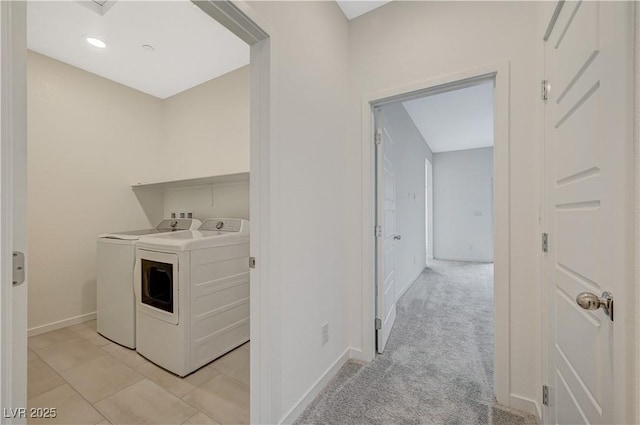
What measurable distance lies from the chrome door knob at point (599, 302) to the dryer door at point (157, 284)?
2.10 m

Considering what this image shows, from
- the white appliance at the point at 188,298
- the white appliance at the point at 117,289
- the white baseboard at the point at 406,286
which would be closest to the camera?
the white appliance at the point at 188,298

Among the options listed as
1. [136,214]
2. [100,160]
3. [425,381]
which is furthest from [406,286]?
[100,160]

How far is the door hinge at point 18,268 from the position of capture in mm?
599

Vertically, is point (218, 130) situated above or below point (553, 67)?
above

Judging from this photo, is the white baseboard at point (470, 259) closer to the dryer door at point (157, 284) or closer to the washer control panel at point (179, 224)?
the washer control panel at point (179, 224)

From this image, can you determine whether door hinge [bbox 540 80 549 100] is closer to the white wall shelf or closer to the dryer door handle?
the white wall shelf

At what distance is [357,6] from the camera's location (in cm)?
193

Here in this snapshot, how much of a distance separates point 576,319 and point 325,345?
51.6 inches

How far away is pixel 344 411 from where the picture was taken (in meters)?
1.48

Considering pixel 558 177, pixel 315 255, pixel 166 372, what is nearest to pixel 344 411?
pixel 315 255

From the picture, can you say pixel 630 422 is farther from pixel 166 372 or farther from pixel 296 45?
pixel 166 372

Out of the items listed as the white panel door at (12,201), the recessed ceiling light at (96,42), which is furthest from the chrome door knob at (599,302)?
the recessed ceiling light at (96,42)

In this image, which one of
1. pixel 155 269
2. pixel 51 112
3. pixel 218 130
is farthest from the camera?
pixel 218 130

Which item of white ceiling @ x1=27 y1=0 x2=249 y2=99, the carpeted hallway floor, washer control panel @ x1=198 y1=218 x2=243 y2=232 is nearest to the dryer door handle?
washer control panel @ x1=198 y1=218 x2=243 y2=232
